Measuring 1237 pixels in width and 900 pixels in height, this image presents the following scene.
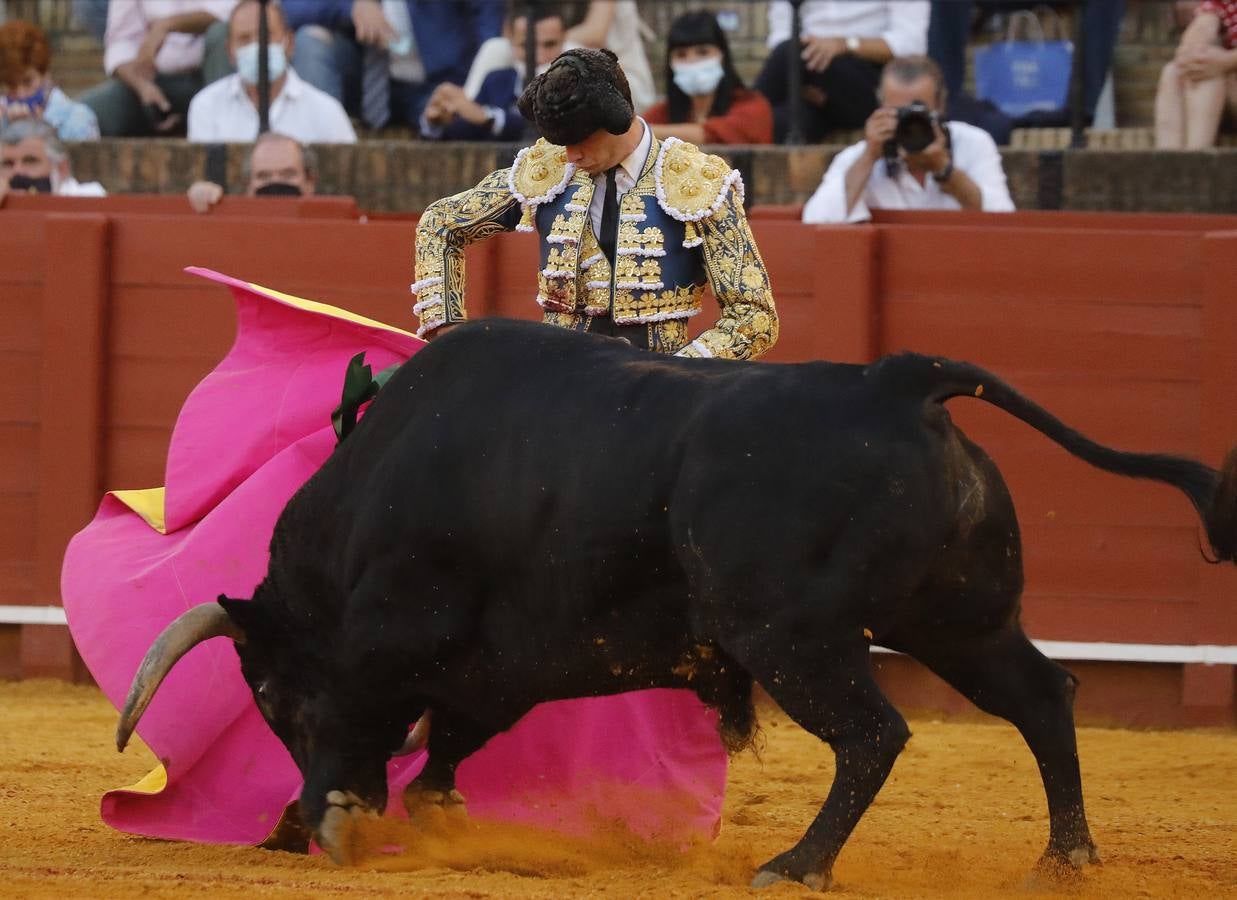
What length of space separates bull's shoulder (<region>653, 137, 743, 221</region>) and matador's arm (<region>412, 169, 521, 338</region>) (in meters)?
0.31

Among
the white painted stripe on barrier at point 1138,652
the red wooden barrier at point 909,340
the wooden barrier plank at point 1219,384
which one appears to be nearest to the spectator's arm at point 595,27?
the red wooden barrier at point 909,340

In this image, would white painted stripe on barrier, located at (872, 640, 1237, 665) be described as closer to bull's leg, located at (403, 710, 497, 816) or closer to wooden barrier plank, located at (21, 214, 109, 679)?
bull's leg, located at (403, 710, 497, 816)

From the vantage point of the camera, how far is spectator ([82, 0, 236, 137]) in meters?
8.27

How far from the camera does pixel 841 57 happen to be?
292 inches

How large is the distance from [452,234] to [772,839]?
4.50 feet

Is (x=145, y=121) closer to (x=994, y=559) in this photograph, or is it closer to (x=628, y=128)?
(x=628, y=128)

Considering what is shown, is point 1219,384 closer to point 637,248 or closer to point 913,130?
point 913,130

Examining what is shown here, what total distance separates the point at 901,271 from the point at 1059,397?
570 millimetres

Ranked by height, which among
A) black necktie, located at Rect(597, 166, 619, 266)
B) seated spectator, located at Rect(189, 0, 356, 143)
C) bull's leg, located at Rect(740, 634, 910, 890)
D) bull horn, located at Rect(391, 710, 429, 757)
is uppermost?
seated spectator, located at Rect(189, 0, 356, 143)

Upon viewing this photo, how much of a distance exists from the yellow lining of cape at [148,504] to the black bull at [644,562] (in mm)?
432

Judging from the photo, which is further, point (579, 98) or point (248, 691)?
A: point (248, 691)

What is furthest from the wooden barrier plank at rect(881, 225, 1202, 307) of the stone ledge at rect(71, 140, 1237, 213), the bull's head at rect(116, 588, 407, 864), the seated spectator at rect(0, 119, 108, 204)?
the seated spectator at rect(0, 119, 108, 204)

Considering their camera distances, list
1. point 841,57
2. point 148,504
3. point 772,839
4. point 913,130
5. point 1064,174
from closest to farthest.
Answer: point 772,839 → point 148,504 → point 913,130 → point 1064,174 → point 841,57

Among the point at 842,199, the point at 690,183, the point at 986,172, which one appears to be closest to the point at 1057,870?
the point at 690,183
